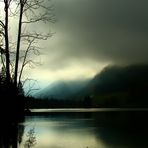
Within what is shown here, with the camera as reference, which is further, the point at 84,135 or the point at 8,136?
the point at 84,135

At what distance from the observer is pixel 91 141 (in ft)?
132

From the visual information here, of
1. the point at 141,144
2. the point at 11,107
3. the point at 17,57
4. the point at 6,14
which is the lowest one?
the point at 141,144

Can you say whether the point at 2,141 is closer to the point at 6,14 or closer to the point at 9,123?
the point at 9,123

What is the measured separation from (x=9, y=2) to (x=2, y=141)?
33.2 ft

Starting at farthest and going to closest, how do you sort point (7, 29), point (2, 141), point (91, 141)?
point (91, 141) → point (2, 141) → point (7, 29)

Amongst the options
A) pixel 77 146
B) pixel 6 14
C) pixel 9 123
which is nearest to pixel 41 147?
pixel 77 146

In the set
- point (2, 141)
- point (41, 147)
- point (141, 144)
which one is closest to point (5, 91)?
point (2, 141)

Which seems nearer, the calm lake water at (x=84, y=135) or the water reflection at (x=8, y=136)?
the water reflection at (x=8, y=136)

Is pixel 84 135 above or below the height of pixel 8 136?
below

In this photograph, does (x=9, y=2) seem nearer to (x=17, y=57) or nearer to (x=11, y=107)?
(x=17, y=57)

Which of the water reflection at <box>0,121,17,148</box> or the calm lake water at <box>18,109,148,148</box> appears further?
the calm lake water at <box>18,109,148,148</box>

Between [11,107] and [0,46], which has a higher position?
[0,46]

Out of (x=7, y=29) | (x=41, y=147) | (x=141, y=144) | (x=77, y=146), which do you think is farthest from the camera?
(x=141, y=144)

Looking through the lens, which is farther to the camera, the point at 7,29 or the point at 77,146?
the point at 77,146
